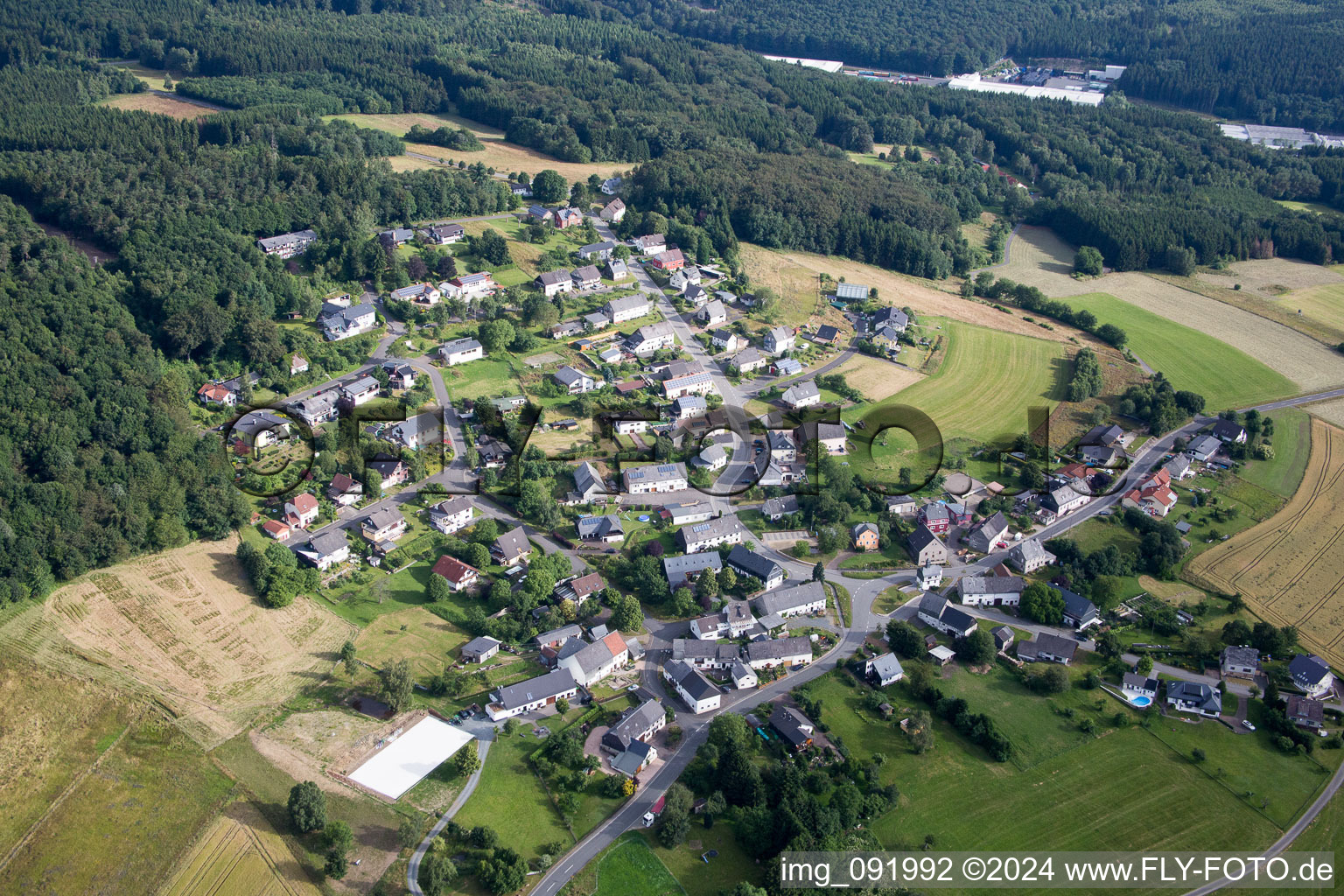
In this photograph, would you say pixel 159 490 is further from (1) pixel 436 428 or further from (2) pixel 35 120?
(2) pixel 35 120

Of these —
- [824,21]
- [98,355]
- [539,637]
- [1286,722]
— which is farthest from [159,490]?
[824,21]

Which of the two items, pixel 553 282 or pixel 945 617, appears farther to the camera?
pixel 553 282

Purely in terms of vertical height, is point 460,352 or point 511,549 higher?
point 460,352

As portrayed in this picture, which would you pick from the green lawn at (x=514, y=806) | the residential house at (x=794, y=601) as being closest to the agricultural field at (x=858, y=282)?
the residential house at (x=794, y=601)

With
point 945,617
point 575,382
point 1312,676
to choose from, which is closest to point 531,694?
point 945,617

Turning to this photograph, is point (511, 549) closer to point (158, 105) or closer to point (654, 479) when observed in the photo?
point (654, 479)

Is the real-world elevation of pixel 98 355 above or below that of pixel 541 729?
above
